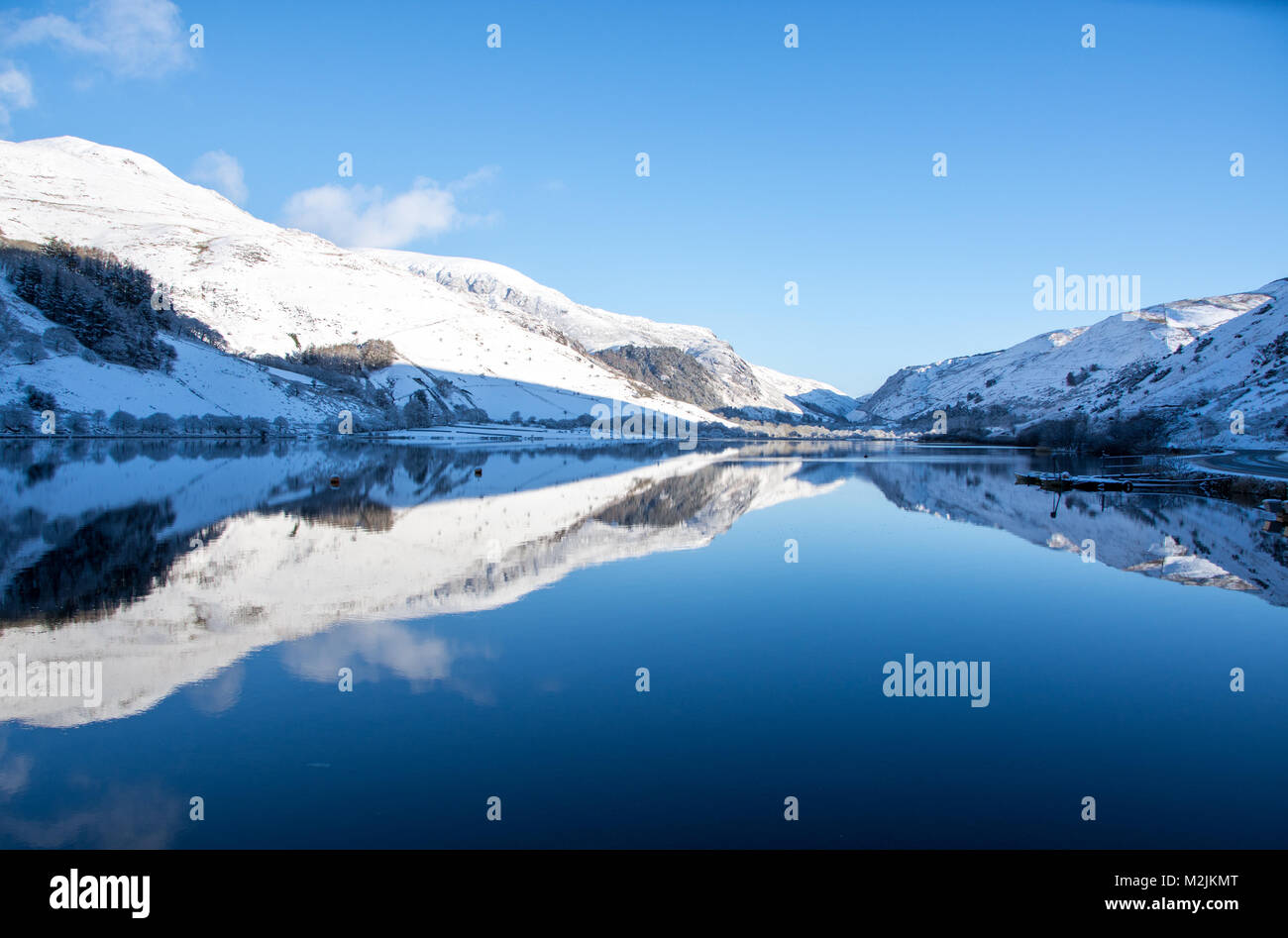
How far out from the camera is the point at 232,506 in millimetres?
25906

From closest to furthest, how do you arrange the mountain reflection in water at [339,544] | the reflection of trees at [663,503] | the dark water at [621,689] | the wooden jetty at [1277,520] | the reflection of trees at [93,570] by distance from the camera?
the dark water at [621,689] → the mountain reflection in water at [339,544] → the reflection of trees at [93,570] → the wooden jetty at [1277,520] → the reflection of trees at [663,503]

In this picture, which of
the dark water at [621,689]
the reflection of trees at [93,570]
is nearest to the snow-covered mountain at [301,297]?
the reflection of trees at [93,570]

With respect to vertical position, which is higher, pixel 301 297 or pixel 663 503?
pixel 301 297

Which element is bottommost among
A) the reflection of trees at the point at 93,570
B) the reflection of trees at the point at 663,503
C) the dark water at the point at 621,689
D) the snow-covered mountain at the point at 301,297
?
the dark water at the point at 621,689

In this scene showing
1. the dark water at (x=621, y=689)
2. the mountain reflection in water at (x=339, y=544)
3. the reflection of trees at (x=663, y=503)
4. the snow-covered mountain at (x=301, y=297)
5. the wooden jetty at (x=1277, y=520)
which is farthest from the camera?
the snow-covered mountain at (x=301, y=297)

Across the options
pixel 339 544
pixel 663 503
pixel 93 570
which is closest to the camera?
pixel 93 570

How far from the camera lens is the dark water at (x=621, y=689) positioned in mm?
6551

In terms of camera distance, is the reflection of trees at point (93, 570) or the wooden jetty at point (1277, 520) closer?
the reflection of trees at point (93, 570)

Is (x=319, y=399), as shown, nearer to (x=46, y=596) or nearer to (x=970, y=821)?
(x=46, y=596)

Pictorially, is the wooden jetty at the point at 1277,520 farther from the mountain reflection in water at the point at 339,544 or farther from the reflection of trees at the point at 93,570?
the reflection of trees at the point at 93,570

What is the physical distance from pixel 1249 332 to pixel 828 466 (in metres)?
64.8

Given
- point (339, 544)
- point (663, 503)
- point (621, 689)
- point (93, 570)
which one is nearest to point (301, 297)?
point (663, 503)

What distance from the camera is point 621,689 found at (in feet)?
31.8

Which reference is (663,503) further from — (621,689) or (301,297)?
(301,297)
